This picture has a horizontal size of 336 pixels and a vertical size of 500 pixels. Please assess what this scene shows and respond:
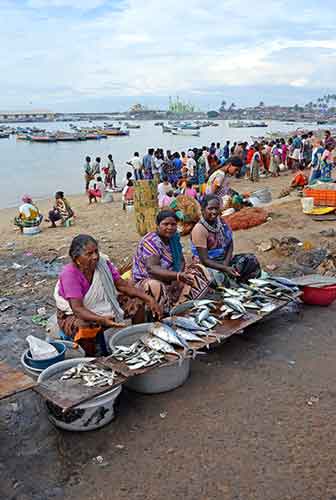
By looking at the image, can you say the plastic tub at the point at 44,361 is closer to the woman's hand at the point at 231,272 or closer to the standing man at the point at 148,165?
the woman's hand at the point at 231,272

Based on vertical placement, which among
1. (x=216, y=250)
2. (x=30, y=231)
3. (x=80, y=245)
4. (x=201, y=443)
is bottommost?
(x=30, y=231)

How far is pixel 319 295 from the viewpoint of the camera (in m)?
5.20

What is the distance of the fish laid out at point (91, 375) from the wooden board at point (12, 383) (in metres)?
0.30

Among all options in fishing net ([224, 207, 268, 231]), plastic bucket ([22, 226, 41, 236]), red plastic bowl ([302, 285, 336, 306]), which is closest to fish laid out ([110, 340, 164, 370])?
red plastic bowl ([302, 285, 336, 306])

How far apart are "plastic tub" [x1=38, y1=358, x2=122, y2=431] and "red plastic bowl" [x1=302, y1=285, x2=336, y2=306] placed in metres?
2.92

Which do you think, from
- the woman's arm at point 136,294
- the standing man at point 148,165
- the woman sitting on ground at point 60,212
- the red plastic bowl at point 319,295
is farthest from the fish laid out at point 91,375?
the standing man at point 148,165

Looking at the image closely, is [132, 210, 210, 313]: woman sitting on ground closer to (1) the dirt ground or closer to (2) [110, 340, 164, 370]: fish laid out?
(1) the dirt ground

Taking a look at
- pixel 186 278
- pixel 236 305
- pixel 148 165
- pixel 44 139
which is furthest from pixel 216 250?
pixel 44 139

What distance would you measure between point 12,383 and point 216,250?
9.52 ft

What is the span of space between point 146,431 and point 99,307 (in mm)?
1157

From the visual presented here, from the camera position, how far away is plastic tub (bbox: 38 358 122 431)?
3.02 m

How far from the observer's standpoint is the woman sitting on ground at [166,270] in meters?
4.43

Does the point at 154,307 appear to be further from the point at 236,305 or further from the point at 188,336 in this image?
the point at 236,305

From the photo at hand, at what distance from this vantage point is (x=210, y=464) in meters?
2.81
